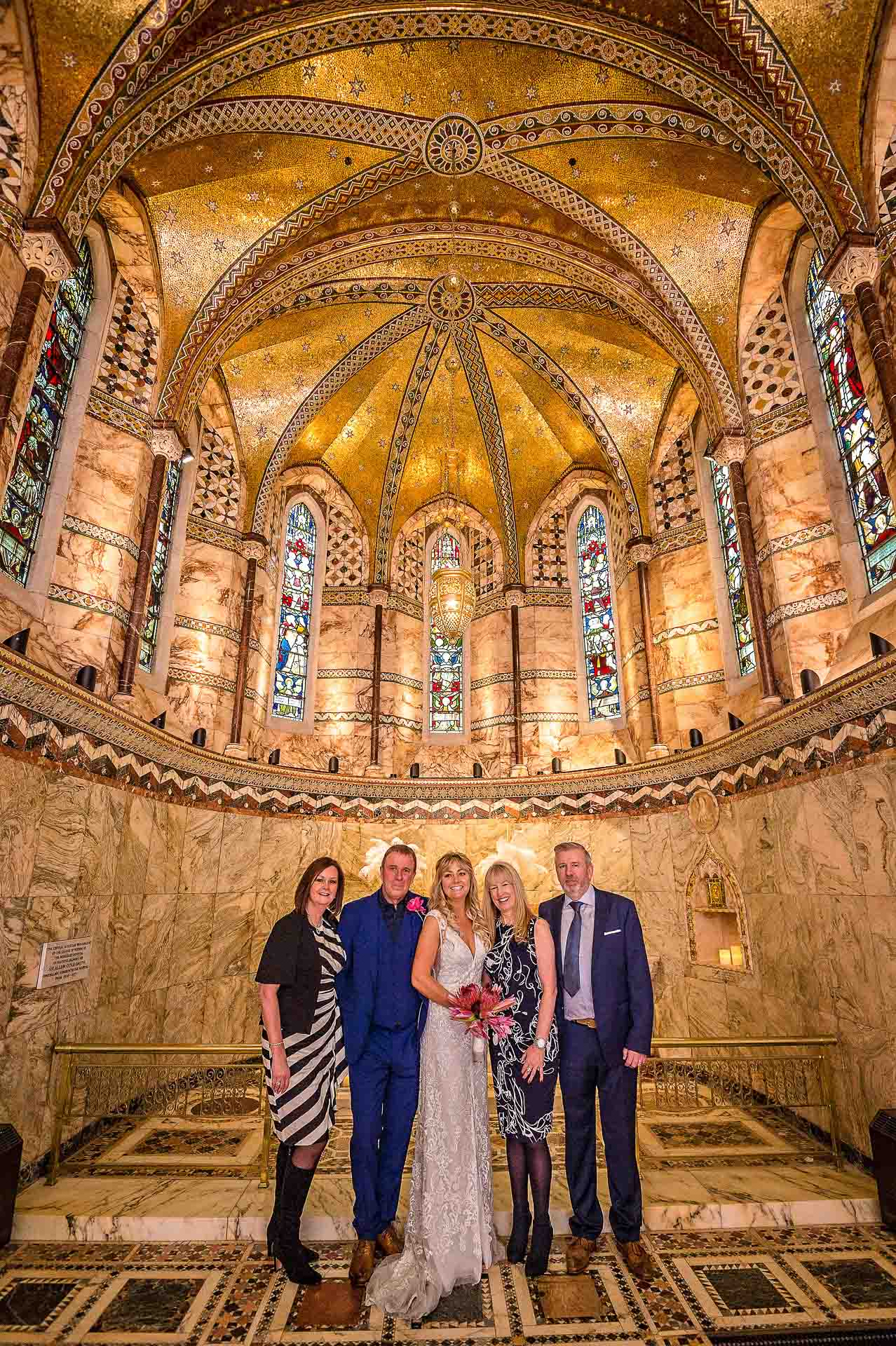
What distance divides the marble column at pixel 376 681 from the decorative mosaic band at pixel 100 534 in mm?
5316

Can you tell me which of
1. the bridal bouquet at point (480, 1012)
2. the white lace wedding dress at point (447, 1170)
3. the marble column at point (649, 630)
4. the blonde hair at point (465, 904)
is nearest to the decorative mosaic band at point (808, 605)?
the marble column at point (649, 630)

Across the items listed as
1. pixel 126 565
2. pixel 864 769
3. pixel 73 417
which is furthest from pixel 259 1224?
pixel 73 417

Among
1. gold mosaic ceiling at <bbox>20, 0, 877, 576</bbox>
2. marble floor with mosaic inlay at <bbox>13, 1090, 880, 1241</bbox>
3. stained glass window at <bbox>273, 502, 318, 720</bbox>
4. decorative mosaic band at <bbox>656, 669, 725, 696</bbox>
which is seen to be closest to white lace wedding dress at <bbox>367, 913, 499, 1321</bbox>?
marble floor with mosaic inlay at <bbox>13, 1090, 880, 1241</bbox>

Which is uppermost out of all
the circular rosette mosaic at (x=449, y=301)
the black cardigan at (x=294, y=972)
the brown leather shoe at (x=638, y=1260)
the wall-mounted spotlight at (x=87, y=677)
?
the circular rosette mosaic at (x=449, y=301)

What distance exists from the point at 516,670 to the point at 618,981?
366 inches

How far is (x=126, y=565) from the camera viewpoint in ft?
27.8

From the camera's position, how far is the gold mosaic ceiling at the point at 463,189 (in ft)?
22.8

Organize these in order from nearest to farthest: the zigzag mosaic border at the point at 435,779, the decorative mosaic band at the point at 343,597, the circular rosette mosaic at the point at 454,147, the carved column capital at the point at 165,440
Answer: the zigzag mosaic border at the point at 435,779 → the carved column capital at the point at 165,440 → the circular rosette mosaic at the point at 454,147 → the decorative mosaic band at the point at 343,597

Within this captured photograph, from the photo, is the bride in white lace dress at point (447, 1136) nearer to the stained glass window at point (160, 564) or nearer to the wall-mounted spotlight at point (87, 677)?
the wall-mounted spotlight at point (87, 677)

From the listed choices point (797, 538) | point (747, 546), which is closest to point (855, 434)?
point (797, 538)

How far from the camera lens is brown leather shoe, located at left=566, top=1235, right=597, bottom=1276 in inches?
154

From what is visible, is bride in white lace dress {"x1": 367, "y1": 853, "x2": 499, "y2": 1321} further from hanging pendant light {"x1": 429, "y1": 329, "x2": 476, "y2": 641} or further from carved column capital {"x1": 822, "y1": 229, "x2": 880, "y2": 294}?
carved column capital {"x1": 822, "y1": 229, "x2": 880, "y2": 294}

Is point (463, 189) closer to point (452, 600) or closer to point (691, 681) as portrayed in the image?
point (452, 600)

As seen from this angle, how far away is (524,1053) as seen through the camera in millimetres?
3812
